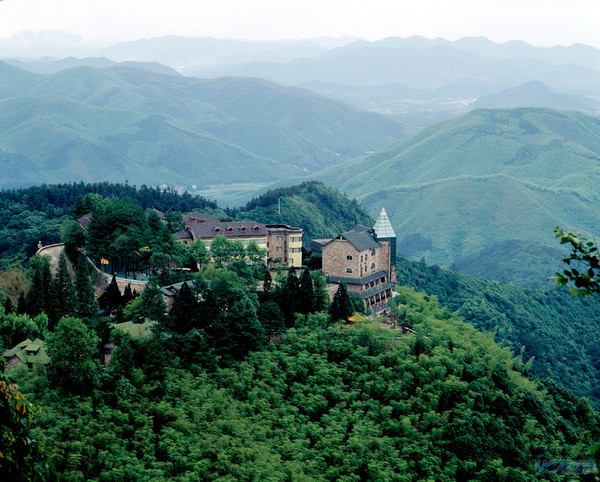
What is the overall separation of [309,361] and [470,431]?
321 inches

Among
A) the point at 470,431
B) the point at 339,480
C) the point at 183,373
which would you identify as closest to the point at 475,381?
the point at 470,431

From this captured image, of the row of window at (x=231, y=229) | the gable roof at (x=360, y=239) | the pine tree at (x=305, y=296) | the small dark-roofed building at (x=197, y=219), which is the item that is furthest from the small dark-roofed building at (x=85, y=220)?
the pine tree at (x=305, y=296)

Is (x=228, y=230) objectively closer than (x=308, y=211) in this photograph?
Yes

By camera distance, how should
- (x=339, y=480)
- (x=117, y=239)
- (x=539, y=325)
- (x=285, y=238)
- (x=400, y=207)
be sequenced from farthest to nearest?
(x=400, y=207), (x=539, y=325), (x=285, y=238), (x=117, y=239), (x=339, y=480)

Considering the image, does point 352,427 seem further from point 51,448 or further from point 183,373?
point 51,448

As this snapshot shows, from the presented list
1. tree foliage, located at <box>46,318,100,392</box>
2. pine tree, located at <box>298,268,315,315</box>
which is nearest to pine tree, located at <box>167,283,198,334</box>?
tree foliage, located at <box>46,318,100,392</box>

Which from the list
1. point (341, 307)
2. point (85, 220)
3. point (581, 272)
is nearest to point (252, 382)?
point (341, 307)

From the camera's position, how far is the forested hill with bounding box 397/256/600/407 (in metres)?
67.9

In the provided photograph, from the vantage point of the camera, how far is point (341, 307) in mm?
42906

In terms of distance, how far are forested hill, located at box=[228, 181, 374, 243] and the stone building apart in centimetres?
2474

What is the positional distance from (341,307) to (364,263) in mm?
7758

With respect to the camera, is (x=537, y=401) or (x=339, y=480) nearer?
(x=339, y=480)

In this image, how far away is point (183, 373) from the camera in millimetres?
35219

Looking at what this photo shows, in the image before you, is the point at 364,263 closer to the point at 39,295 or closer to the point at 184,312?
the point at 184,312
